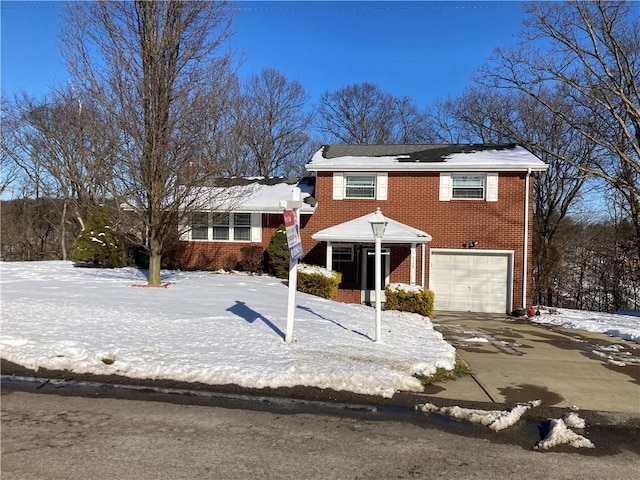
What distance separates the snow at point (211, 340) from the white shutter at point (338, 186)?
264 inches

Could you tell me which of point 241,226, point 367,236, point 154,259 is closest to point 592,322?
point 367,236

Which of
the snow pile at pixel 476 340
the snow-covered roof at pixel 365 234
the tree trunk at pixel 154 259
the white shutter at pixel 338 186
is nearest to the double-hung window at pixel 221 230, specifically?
the white shutter at pixel 338 186

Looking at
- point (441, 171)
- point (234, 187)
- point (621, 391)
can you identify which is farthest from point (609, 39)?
point (621, 391)

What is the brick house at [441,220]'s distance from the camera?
16500 millimetres

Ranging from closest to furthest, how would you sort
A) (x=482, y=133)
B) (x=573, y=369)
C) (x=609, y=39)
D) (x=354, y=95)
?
1. (x=573, y=369)
2. (x=609, y=39)
3. (x=482, y=133)
4. (x=354, y=95)

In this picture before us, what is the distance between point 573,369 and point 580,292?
73.7 ft

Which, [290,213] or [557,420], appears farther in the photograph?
[290,213]

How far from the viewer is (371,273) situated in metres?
17.2

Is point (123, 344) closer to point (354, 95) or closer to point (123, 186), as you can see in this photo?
point (123, 186)

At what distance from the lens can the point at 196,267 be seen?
19.3 m

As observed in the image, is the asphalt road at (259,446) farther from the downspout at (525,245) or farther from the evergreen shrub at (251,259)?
the evergreen shrub at (251,259)

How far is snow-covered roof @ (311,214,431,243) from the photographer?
1459 cm

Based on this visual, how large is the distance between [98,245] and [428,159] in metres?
13.6

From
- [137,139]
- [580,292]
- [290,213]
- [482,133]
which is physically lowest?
[580,292]
